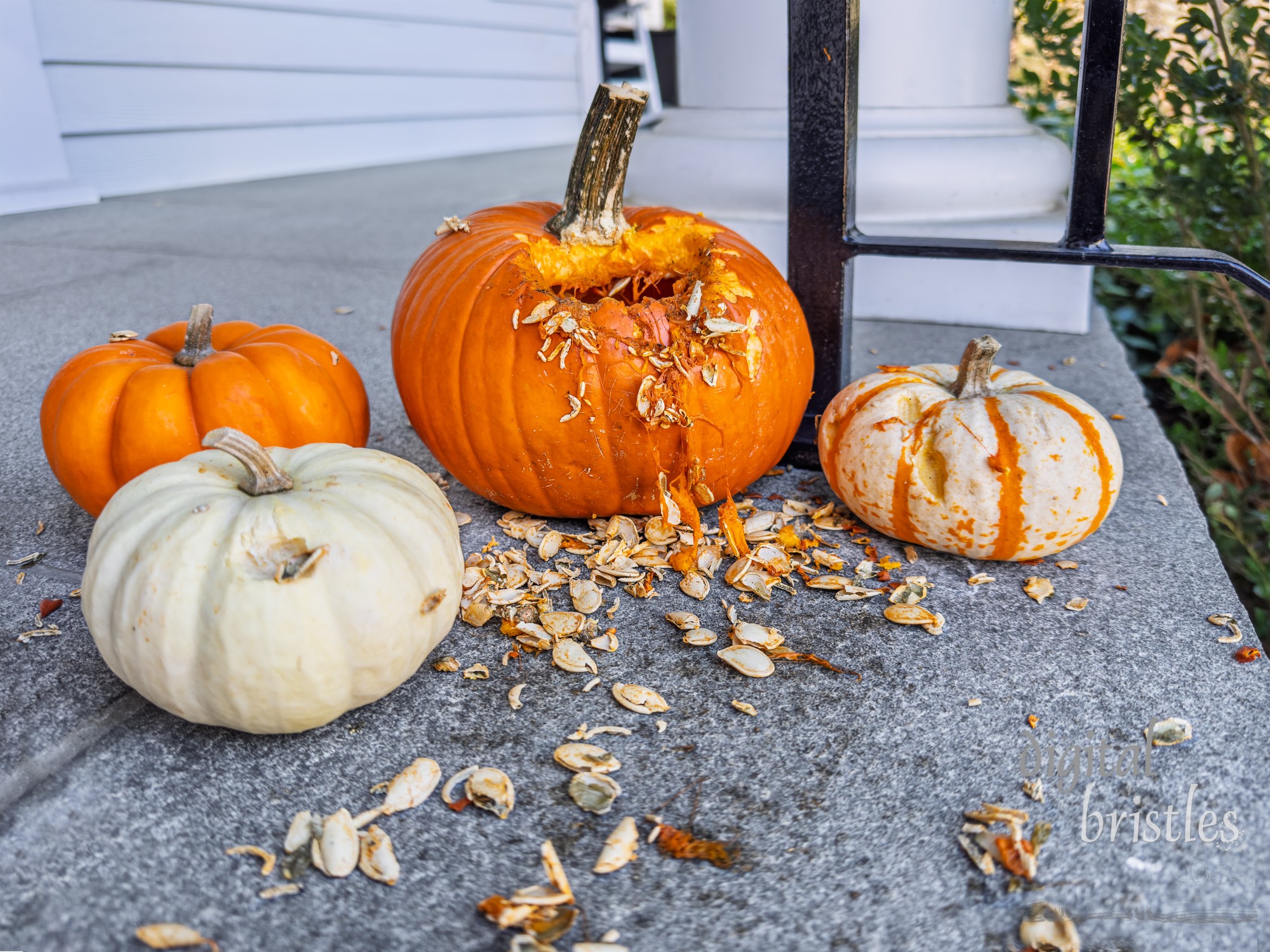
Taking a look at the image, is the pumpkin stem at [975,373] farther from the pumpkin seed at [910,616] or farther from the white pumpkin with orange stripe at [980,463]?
the pumpkin seed at [910,616]

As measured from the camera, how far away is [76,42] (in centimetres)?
399

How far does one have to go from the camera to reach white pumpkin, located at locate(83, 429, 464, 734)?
933mm

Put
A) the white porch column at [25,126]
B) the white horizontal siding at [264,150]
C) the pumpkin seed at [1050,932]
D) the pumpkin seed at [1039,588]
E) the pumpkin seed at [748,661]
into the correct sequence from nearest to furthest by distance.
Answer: the pumpkin seed at [1050,932], the pumpkin seed at [748,661], the pumpkin seed at [1039,588], the white porch column at [25,126], the white horizontal siding at [264,150]

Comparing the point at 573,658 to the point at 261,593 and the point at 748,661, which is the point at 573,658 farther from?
the point at 261,593

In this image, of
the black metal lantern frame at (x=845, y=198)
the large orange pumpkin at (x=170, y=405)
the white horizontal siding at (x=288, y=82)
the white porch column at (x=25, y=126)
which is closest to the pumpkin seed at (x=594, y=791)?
the large orange pumpkin at (x=170, y=405)

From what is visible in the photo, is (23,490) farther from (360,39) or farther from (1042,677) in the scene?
(360,39)

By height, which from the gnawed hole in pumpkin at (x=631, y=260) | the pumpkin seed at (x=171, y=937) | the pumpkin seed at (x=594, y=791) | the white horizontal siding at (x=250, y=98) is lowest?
the pumpkin seed at (x=594, y=791)

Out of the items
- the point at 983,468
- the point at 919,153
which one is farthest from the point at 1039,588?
the point at 919,153

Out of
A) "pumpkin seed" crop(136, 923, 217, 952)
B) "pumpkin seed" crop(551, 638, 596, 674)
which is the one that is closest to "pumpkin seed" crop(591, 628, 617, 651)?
"pumpkin seed" crop(551, 638, 596, 674)

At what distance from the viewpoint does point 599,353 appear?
4.32 feet

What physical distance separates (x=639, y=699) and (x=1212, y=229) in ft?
7.08

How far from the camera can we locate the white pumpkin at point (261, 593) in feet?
3.06

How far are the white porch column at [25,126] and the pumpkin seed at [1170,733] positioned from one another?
4.30 meters

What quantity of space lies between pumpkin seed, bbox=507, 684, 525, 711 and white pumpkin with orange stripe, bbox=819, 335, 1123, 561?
1.93ft
